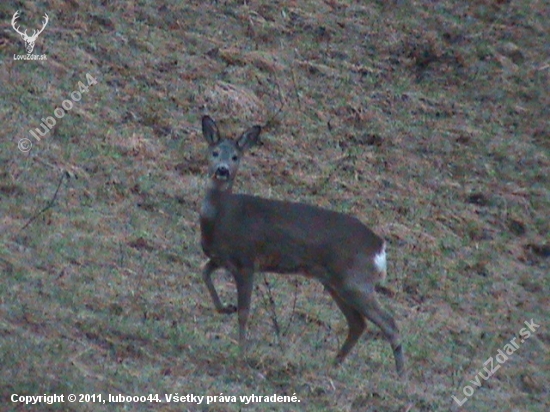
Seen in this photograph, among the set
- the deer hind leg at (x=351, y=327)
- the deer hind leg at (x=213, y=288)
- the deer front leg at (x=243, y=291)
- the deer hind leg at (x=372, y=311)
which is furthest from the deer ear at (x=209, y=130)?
the deer hind leg at (x=372, y=311)

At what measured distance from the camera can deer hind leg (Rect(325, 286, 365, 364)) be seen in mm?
9086

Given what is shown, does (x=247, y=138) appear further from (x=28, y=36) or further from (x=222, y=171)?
(x=28, y=36)

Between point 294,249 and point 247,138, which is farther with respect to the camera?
point 247,138

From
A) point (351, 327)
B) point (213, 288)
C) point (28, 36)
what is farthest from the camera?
point (28, 36)

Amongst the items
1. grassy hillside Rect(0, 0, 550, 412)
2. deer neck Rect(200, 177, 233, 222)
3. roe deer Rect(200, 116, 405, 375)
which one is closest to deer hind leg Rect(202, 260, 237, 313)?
roe deer Rect(200, 116, 405, 375)

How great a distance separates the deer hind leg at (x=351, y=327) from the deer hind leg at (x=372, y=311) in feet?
0.63

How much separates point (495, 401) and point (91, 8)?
8381mm

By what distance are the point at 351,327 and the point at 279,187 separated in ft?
14.1

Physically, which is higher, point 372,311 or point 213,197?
point 213,197

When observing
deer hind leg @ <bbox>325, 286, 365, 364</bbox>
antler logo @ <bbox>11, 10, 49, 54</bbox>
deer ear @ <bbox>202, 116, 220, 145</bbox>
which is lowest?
antler logo @ <bbox>11, 10, 49, 54</bbox>

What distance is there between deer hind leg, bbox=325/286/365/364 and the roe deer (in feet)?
0.04

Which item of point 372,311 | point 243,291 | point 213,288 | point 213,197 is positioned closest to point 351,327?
point 372,311

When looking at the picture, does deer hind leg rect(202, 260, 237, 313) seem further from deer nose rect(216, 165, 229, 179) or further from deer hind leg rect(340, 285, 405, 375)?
deer hind leg rect(340, 285, 405, 375)

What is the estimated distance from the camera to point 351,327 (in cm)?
911
